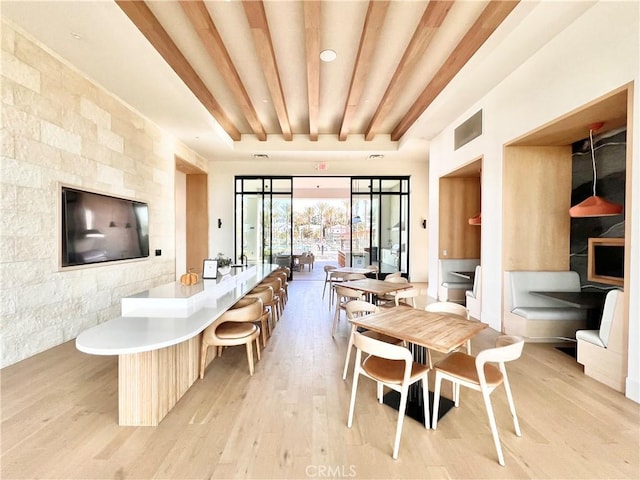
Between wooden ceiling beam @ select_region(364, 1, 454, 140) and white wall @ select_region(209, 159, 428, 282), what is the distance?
285 cm

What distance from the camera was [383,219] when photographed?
8477 millimetres

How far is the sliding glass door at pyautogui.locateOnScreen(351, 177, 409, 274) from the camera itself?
27.7 feet

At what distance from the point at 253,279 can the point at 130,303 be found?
194 cm

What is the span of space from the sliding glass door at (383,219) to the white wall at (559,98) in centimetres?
289

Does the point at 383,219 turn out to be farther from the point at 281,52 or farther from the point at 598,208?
the point at 281,52

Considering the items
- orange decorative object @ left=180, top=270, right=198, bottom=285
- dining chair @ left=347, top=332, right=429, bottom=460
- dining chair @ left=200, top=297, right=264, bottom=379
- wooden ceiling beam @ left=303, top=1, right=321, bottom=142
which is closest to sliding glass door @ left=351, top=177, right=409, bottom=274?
wooden ceiling beam @ left=303, top=1, right=321, bottom=142

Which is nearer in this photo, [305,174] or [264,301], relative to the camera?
[264,301]

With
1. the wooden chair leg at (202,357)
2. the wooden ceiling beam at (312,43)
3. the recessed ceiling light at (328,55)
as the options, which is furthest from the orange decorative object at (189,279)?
the recessed ceiling light at (328,55)

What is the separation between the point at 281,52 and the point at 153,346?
385 cm

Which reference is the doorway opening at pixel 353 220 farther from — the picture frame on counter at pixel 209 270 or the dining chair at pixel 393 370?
the dining chair at pixel 393 370

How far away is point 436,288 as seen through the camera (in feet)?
20.8

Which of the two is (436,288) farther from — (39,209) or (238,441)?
(39,209)

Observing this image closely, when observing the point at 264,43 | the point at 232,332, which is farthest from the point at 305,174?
the point at 232,332

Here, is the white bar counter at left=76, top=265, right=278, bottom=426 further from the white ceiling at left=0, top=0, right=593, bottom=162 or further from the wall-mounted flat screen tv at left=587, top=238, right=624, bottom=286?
the wall-mounted flat screen tv at left=587, top=238, right=624, bottom=286
